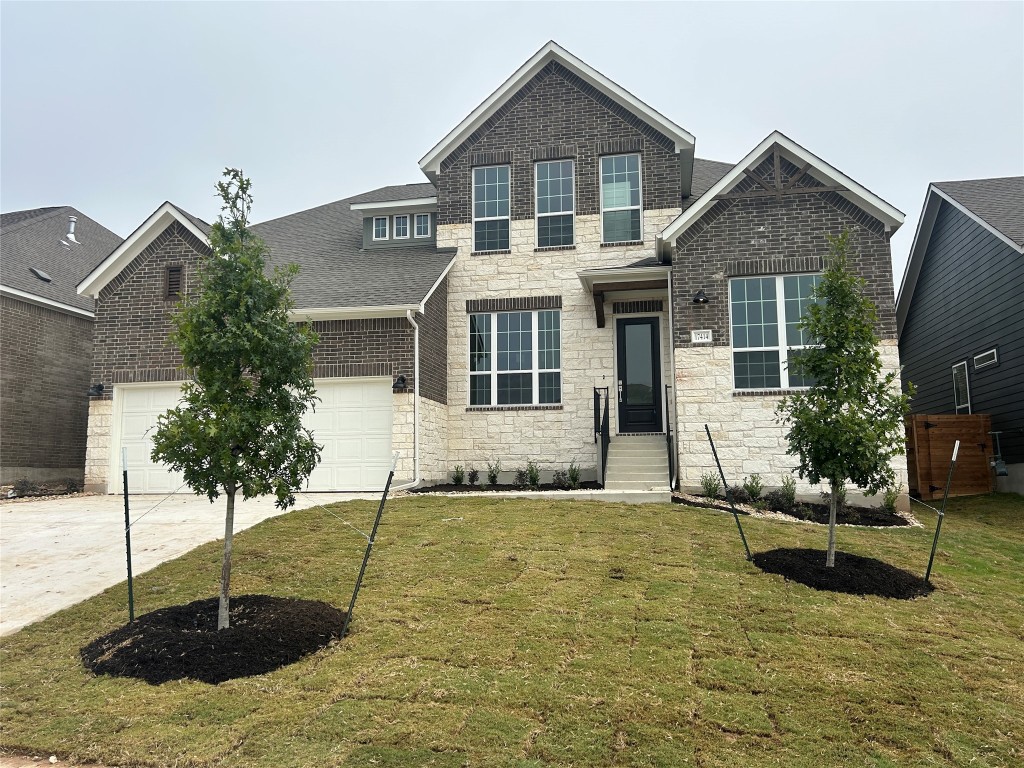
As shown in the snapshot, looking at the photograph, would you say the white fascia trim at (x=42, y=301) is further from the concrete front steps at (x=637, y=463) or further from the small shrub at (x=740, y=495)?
the small shrub at (x=740, y=495)

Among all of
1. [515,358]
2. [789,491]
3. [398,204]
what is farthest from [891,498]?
[398,204]

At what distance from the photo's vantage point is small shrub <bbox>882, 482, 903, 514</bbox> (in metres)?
10.8

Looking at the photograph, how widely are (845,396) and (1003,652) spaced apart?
9.64 ft

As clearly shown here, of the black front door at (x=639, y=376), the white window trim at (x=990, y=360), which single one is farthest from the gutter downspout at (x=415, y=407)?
the white window trim at (x=990, y=360)

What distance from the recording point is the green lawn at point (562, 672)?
13.1 feet

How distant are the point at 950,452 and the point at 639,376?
704 cm

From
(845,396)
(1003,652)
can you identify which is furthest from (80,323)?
(1003,652)

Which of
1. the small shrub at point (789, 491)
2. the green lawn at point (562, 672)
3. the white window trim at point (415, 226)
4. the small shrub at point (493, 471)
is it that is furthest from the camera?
the white window trim at point (415, 226)

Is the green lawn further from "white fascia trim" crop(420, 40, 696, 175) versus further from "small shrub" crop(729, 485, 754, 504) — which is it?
"white fascia trim" crop(420, 40, 696, 175)

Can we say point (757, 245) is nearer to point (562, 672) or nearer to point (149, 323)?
point (562, 672)

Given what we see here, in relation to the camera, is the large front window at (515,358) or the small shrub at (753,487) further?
the large front window at (515,358)

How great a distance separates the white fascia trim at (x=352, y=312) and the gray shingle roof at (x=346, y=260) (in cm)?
12

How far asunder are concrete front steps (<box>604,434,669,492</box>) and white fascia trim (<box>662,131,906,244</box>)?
13.1 ft

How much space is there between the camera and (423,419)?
43.6ft
